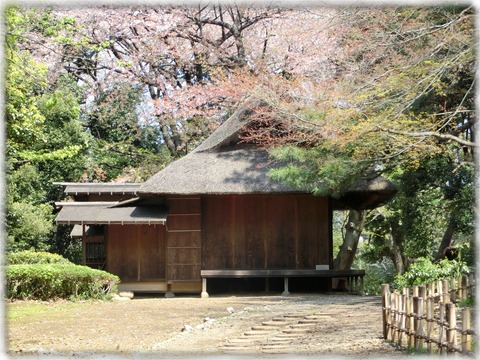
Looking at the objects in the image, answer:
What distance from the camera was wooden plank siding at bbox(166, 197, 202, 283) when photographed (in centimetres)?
1505

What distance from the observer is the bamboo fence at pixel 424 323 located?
607 cm

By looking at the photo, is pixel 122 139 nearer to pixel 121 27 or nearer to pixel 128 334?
pixel 121 27

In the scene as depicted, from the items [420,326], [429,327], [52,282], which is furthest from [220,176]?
[429,327]

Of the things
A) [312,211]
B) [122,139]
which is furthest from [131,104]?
[312,211]

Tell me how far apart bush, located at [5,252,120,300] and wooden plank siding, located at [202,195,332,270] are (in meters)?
2.57

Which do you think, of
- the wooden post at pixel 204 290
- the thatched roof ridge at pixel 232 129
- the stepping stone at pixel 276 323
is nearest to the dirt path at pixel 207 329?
the stepping stone at pixel 276 323

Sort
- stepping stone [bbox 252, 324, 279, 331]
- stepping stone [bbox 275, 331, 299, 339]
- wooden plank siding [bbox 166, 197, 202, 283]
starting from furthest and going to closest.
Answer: wooden plank siding [bbox 166, 197, 202, 283] → stepping stone [bbox 252, 324, 279, 331] → stepping stone [bbox 275, 331, 299, 339]

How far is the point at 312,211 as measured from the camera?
14828 millimetres

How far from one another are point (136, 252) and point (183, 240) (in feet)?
3.97

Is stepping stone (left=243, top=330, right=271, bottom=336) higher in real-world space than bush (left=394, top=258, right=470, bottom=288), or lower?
lower

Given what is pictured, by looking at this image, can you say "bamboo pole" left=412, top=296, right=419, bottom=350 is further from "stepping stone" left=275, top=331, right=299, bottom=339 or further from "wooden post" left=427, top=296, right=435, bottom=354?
"stepping stone" left=275, top=331, right=299, bottom=339

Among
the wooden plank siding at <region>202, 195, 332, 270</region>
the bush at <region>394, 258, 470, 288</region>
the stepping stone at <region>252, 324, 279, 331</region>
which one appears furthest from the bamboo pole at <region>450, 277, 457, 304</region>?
the wooden plank siding at <region>202, 195, 332, 270</region>

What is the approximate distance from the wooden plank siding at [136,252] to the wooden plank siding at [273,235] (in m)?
1.21

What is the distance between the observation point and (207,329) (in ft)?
30.7
